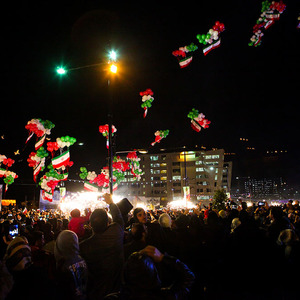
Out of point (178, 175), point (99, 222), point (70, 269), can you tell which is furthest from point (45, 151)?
point (178, 175)

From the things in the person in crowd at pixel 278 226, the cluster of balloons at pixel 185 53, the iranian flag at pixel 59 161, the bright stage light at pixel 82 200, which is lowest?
the bright stage light at pixel 82 200

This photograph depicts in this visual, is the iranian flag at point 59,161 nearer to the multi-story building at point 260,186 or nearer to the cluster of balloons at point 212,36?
the cluster of balloons at point 212,36

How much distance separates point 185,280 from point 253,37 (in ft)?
51.8

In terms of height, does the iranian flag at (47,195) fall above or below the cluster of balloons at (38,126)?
below

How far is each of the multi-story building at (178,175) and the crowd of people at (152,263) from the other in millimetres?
86168

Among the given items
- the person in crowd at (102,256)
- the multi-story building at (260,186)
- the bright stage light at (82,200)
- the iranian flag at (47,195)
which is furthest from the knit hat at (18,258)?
the multi-story building at (260,186)

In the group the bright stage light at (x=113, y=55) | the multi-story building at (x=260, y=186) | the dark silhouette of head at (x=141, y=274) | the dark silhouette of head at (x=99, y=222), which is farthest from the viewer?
the multi-story building at (x=260, y=186)

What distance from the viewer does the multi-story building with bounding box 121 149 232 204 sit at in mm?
92438

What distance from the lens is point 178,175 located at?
94.2 meters

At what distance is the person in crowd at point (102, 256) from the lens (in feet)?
11.9

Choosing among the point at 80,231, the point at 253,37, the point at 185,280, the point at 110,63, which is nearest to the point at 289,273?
the point at 185,280

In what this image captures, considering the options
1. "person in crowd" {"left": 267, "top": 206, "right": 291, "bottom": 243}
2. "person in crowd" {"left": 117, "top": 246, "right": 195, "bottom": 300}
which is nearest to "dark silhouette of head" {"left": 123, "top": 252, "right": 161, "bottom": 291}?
"person in crowd" {"left": 117, "top": 246, "right": 195, "bottom": 300}

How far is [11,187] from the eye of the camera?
134 feet

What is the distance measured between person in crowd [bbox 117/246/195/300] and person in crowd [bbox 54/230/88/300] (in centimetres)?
94
